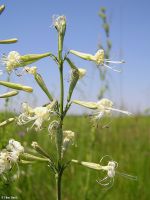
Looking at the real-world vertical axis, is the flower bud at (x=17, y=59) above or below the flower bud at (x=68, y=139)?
above

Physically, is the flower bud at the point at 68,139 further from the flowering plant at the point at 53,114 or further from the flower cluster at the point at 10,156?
the flower cluster at the point at 10,156

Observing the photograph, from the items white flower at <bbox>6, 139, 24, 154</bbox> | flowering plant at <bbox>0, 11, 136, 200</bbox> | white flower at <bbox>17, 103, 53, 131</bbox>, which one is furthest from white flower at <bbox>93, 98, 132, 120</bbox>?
white flower at <bbox>6, 139, 24, 154</bbox>

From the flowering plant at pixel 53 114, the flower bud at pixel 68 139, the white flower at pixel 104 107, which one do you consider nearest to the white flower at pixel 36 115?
the flowering plant at pixel 53 114

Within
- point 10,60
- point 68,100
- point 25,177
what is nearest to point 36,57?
point 10,60

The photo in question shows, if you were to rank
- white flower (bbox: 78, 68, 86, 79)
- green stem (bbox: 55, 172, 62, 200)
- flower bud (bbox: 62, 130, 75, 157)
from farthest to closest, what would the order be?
white flower (bbox: 78, 68, 86, 79) < flower bud (bbox: 62, 130, 75, 157) < green stem (bbox: 55, 172, 62, 200)

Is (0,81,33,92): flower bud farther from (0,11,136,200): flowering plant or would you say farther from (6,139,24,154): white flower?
(6,139,24,154): white flower

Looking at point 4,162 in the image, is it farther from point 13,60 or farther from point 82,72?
point 82,72

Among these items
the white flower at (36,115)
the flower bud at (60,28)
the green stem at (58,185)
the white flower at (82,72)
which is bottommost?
the green stem at (58,185)
